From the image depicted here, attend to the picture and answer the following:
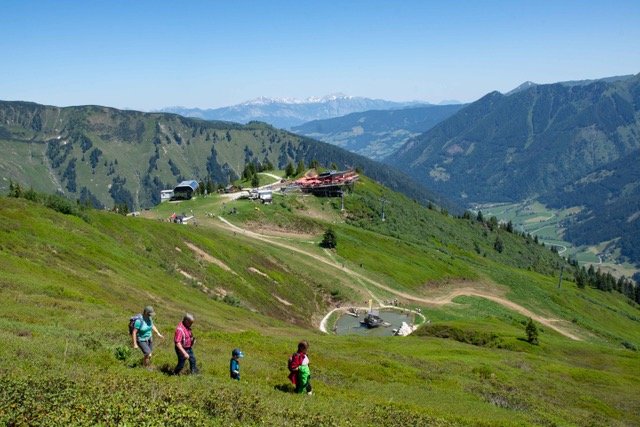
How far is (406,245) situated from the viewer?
138625 millimetres

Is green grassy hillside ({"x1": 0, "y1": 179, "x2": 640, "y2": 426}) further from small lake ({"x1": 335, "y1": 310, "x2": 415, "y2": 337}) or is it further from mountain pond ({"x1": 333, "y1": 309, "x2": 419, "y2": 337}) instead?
small lake ({"x1": 335, "y1": 310, "x2": 415, "y2": 337})

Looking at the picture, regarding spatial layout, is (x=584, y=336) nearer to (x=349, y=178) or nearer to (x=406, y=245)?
(x=406, y=245)

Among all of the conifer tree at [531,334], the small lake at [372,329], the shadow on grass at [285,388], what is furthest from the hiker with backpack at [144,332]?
the conifer tree at [531,334]

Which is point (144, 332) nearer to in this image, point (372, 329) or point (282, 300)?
point (282, 300)

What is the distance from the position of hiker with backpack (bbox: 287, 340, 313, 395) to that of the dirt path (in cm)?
7800

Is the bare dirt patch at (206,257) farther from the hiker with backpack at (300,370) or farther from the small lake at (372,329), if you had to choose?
the hiker with backpack at (300,370)

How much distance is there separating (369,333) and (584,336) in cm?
5144

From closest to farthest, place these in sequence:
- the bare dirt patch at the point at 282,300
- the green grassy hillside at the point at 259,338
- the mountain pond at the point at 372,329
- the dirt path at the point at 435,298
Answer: the green grassy hillside at the point at 259,338 → the bare dirt patch at the point at 282,300 → the mountain pond at the point at 372,329 → the dirt path at the point at 435,298

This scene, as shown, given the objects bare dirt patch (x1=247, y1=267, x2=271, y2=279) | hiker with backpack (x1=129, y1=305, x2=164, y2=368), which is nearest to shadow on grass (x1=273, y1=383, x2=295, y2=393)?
hiker with backpack (x1=129, y1=305, x2=164, y2=368)

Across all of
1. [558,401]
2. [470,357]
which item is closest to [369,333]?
[470,357]

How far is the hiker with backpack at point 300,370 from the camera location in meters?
21.9

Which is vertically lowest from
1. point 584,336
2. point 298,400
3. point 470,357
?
point 584,336

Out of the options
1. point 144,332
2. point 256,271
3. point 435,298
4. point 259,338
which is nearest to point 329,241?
point 435,298

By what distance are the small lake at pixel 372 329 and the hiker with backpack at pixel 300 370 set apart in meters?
51.7
